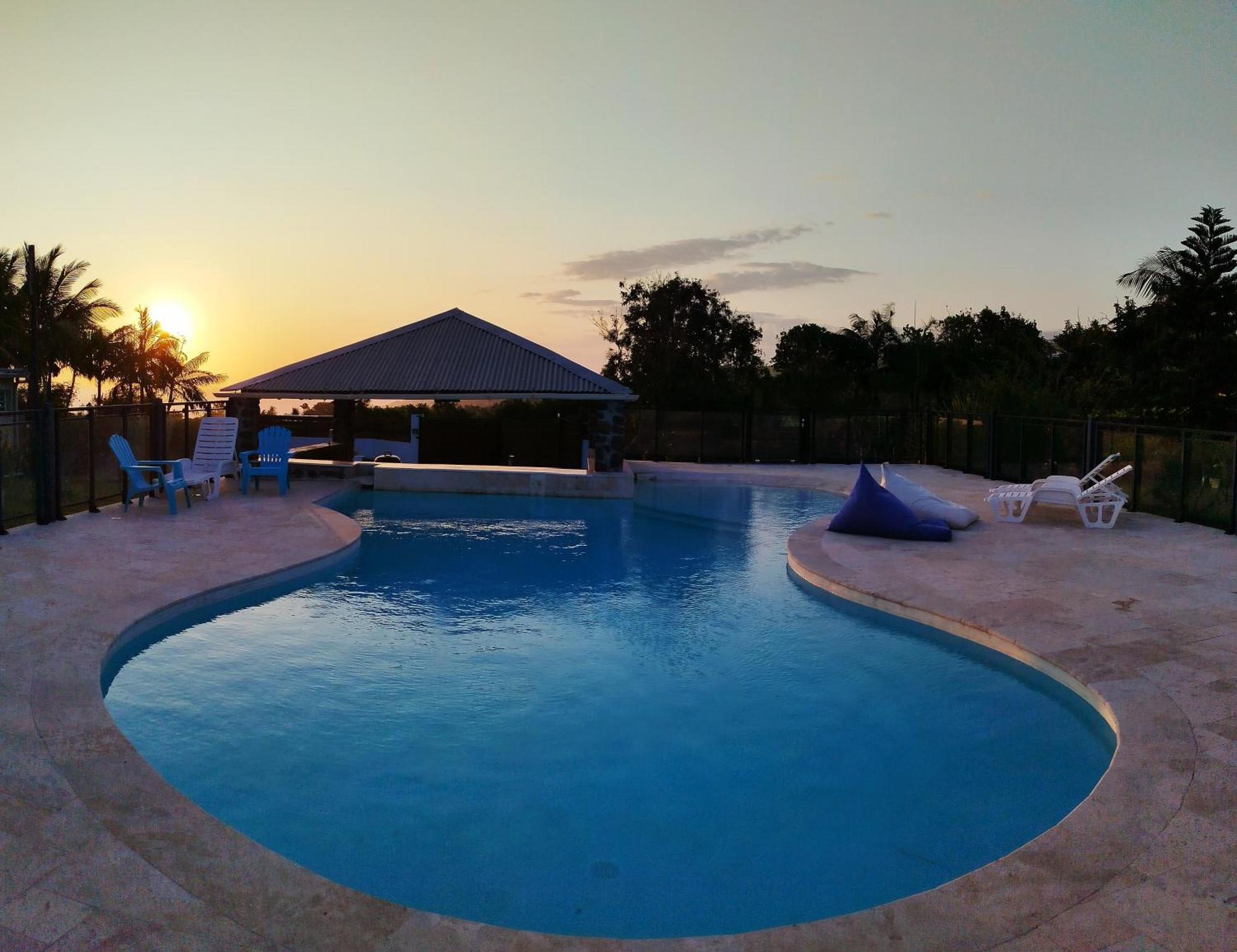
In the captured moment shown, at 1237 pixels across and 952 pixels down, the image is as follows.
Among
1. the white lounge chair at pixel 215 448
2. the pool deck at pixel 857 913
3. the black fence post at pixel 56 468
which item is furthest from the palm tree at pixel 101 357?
the pool deck at pixel 857 913

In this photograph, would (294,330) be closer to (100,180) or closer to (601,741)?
(100,180)

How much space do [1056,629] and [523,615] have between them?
4.72 metres

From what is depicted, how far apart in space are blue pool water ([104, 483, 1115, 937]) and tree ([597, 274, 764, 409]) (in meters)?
28.9

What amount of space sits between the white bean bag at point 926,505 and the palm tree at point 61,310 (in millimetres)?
35540

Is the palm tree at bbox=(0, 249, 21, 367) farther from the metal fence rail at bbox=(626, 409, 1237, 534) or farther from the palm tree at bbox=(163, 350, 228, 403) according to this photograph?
the metal fence rail at bbox=(626, 409, 1237, 534)

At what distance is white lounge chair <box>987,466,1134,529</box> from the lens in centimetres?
1179

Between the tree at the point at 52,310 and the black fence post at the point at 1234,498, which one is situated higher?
the tree at the point at 52,310

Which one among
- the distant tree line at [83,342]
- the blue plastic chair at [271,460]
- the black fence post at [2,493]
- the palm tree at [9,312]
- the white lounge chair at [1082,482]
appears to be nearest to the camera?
the black fence post at [2,493]

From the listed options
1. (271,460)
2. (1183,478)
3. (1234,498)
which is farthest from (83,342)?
(1234,498)

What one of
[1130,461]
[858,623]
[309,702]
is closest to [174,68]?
[309,702]

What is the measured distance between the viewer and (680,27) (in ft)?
51.6

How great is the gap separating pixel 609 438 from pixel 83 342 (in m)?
31.2

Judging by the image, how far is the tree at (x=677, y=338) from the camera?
38219 millimetres

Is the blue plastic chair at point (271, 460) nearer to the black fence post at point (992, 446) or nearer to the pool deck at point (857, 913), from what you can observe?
the pool deck at point (857, 913)
